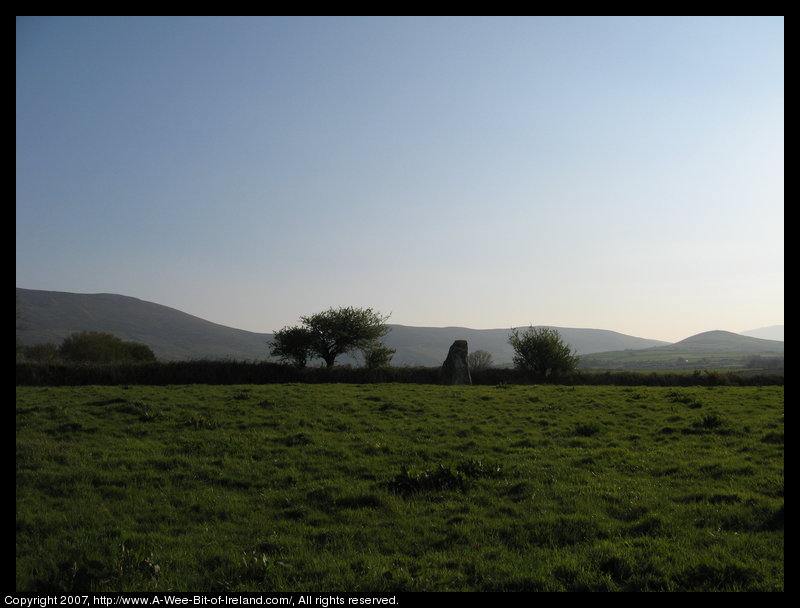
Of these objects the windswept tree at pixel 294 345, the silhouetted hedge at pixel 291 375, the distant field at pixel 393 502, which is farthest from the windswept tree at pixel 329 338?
the distant field at pixel 393 502

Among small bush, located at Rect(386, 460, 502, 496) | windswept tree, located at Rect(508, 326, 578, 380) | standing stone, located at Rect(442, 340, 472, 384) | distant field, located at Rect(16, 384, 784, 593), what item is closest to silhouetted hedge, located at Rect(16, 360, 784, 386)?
standing stone, located at Rect(442, 340, 472, 384)

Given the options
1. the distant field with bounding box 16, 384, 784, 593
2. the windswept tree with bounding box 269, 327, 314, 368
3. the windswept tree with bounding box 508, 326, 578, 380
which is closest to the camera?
the distant field with bounding box 16, 384, 784, 593

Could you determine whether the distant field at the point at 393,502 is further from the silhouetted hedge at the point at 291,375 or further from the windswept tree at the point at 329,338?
the windswept tree at the point at 329,338

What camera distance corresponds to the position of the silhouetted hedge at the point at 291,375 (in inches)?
1340

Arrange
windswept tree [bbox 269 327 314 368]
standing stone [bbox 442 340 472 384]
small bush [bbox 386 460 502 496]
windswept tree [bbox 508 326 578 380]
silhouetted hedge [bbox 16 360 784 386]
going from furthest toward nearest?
windswept tree [bbox 269 327 314 368] → windswept tree [bbox 508 326 578 380] → standing stone [bbox 442 340 472 384] → silhouetted hedge [bbox 16 360 784 386] → small bush [bbox 386 460 502 496]

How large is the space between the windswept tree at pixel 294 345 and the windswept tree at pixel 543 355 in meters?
21.8

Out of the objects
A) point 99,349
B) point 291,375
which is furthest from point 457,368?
point 99,349

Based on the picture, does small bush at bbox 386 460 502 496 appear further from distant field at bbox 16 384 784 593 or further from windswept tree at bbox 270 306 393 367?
windswept tree at bbox 270 306 393 367

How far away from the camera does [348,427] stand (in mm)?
16250

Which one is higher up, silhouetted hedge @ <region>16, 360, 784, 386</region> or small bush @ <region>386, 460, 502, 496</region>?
small bush @ <region>386, 460, 502, 496</region>

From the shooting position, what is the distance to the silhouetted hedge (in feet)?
112

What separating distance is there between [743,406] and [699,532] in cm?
1606

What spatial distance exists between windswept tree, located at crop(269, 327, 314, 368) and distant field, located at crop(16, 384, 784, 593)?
33.9 m
